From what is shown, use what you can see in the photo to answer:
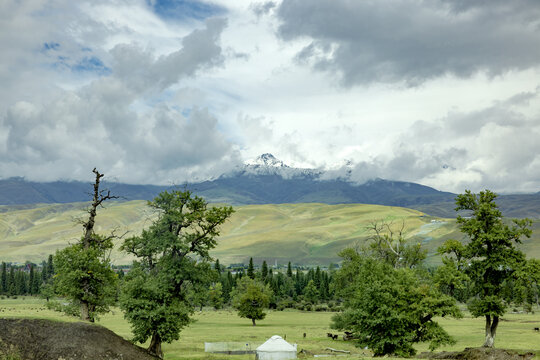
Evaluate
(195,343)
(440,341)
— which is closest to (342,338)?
(195,343)

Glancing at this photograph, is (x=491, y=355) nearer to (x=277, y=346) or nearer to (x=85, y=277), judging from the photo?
(x=277, y=346)

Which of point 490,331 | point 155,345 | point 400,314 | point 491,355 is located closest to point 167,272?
point 155,345

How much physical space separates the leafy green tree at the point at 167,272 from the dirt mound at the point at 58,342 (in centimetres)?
516

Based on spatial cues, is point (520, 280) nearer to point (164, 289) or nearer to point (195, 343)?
point (164, 289)

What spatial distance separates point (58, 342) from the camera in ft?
119

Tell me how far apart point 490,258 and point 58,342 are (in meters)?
43.6

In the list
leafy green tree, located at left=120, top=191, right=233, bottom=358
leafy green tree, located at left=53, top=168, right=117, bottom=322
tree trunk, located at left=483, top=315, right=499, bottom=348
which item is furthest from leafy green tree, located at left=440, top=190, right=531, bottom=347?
leafy green tree, located at left=53, top=168, right=117, bottom=322

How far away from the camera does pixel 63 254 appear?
4872 cm

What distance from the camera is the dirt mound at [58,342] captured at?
3478cm

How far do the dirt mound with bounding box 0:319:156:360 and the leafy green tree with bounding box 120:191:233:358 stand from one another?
5.16m

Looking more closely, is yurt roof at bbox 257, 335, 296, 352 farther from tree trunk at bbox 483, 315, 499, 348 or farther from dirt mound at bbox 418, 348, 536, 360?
tree trunk at bbox 483, 315, 499, 348

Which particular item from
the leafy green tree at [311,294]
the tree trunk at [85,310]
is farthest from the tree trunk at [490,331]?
the leafy green tree at [311,294]

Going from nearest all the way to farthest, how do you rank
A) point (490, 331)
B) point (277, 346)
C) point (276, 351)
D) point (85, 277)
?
point (85, 277) < point (490, 331) < point (276, 351) < point (277, 346)

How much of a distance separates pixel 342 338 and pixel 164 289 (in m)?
43.4
